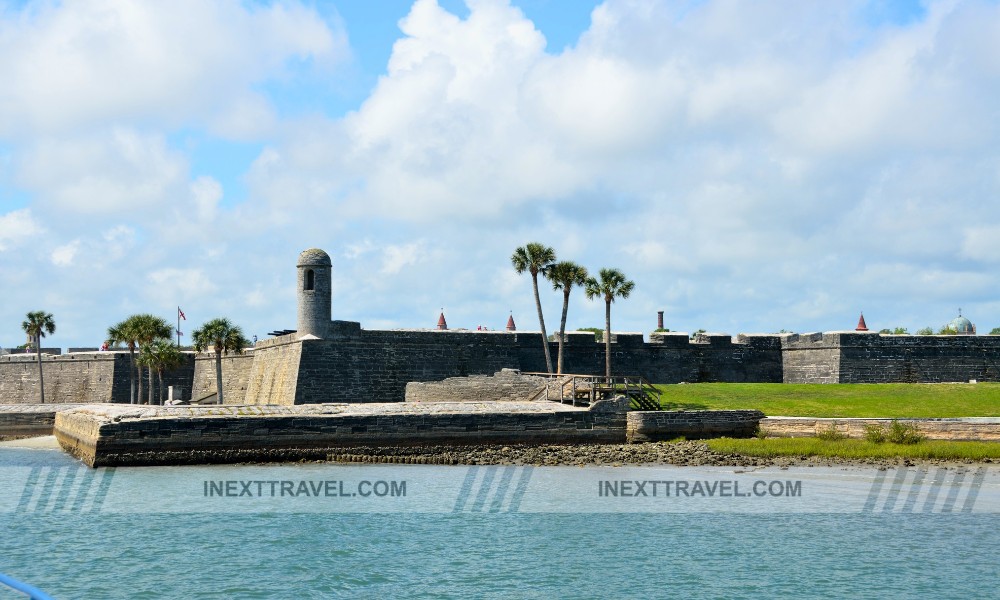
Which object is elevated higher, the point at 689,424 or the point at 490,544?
the point at 689,424

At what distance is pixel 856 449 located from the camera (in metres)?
27.4

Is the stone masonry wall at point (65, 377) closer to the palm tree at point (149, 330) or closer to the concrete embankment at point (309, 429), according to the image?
the palm tree at point (149, 330)

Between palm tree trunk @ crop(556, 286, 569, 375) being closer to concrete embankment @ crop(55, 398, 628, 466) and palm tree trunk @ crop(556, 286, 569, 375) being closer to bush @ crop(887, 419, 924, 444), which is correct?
concrete embankment @ crop(55, 398, 628, 466)

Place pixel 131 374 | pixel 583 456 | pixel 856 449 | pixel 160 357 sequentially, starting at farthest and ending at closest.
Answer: pixel 131 374 < pixel 160 357 < pixel 583 456 < pixel 856 449

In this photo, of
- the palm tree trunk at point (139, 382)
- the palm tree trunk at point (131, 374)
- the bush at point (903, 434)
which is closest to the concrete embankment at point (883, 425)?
the bush at point (903, 434)

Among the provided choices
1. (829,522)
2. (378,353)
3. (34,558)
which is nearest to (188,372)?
(378,353)

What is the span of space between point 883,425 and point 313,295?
20.6m

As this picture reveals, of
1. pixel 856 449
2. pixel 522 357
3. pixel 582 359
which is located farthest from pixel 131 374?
pixel 856 449

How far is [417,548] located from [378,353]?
2170 cm

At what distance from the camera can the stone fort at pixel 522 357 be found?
1489 inches

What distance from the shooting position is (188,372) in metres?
53.5

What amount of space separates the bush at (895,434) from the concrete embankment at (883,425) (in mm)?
303

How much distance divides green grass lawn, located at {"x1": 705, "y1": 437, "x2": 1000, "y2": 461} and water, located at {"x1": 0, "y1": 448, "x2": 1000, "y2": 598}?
7.79 feet

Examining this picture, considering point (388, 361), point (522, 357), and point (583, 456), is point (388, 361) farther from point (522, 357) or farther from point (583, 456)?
point (583, 456)
